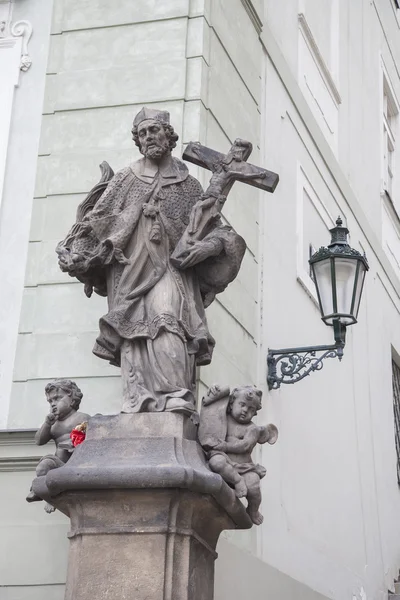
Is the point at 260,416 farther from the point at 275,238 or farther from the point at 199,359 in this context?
the point at 199,359

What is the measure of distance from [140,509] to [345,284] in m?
3.16

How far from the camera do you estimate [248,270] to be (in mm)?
8875

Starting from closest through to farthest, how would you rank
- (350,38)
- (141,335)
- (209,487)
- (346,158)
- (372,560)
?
(209,487), (141,335), (372,560), (346,158), (350,38)

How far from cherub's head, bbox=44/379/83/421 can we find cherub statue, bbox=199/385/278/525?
846 millimetres

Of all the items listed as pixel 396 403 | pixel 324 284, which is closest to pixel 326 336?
pixel 324 284

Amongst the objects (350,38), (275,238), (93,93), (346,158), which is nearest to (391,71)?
(350,38)

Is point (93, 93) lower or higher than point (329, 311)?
higher

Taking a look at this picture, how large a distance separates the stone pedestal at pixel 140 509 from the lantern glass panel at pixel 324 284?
2.68 metres

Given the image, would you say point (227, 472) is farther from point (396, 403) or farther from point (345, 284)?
point (396, 403)

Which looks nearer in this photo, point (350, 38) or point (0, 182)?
point (0, 182)

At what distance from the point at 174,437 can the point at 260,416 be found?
316 cm

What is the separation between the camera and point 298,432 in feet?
31.8

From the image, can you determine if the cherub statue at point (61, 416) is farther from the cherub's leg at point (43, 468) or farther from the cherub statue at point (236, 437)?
the cherub statue at point (236, 437)

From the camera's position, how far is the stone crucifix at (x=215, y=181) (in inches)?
239
